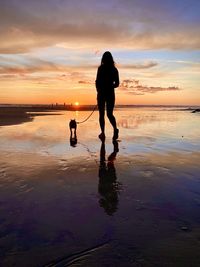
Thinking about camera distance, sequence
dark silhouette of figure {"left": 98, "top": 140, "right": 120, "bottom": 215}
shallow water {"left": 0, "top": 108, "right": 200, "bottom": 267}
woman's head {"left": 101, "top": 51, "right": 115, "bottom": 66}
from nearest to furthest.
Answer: shallow water {"left": 0, "top": 108, "right": 200, "bottom": 267}
dark silhouette of figure {"left": 98, "top": 140, "right": 120, "bottom": 215}
woman's head {"left": 101, "top": 51, "right": 115, "bottom": 66}

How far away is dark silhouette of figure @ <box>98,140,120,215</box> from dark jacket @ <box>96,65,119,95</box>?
378 centimetres

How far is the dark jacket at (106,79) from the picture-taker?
10.3 m

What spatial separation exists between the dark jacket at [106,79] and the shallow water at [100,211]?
401cm

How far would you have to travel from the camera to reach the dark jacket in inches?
406

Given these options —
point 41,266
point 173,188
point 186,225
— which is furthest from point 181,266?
point 173,188

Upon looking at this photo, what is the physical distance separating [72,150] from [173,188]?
389 centimetres

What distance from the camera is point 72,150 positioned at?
26.4ft

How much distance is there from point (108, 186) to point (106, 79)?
611cm

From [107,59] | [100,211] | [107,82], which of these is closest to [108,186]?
[100,211]

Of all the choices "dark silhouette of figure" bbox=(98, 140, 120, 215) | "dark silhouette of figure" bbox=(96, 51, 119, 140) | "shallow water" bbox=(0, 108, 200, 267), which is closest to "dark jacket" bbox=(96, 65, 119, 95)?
"dark silhouette of figure" bbox=(96, 51, 119, 140)

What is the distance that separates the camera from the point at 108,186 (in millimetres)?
4727

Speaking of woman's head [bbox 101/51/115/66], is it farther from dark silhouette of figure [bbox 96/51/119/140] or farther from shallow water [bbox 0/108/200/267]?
shallow water [bbox 0/108/200/267]

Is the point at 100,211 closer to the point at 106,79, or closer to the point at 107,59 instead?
the point at 106,79

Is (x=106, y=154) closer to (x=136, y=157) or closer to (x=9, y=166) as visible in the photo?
(x=136, y=157)
